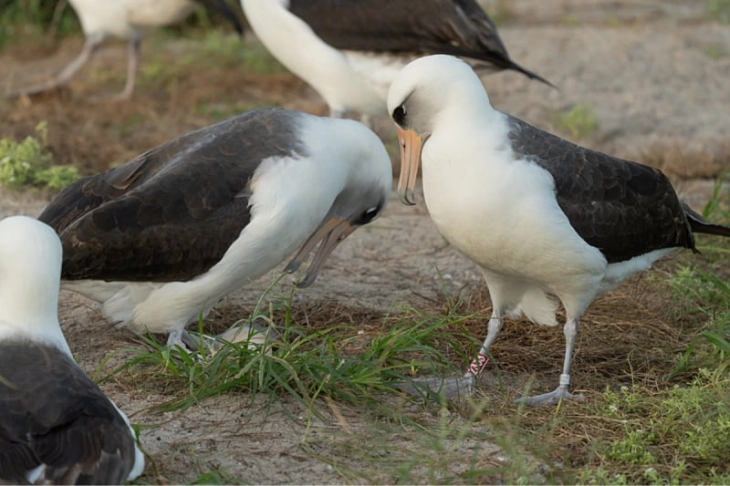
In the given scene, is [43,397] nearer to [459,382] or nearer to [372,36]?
[459,382]

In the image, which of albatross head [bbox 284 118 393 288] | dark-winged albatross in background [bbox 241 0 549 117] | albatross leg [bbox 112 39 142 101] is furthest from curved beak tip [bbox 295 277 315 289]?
albatross leg [bbox 112 39 142 101]

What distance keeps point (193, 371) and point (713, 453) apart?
6.36ft

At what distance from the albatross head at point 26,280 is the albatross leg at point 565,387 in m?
1.92

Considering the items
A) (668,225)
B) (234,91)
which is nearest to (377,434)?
(668,225)

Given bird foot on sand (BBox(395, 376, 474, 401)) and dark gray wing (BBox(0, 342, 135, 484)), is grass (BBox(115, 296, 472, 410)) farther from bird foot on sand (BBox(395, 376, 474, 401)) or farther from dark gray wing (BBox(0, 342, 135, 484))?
dark gray wing (BBox(0, 342, 135, 484))

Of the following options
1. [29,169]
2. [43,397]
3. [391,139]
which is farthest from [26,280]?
[391,139]

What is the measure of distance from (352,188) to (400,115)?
0.81 m

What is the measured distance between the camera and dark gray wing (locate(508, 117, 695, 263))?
5137mm

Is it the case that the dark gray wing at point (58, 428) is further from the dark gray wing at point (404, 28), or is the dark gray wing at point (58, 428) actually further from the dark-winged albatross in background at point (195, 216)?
the dark gray wing at point (404, 28)

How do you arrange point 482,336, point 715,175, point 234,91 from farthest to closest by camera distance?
point 234,91
point 715,175
point 482,336

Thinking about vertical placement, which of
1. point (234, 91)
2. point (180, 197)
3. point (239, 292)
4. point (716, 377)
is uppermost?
point (180, 197)

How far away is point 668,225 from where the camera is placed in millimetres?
5578

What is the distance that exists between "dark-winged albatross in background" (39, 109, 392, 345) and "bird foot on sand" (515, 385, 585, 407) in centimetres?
126

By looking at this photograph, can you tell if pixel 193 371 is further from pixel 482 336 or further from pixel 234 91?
pixel 234 91
